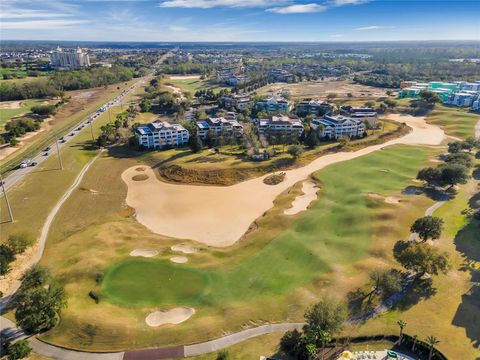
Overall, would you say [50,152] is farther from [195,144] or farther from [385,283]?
[385,283]

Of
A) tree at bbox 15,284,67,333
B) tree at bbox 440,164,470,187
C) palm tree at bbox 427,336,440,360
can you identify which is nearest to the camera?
palm tree at bbox 427,336,440,360

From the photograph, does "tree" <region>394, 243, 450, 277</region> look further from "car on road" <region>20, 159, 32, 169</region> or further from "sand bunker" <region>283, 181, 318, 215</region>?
"car on road" <region>20, 159, 32, 169</region>

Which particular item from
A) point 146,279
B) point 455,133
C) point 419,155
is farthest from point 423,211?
point 455,133

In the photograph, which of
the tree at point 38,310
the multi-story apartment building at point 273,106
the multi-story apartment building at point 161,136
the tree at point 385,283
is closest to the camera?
the tree at point 38,310

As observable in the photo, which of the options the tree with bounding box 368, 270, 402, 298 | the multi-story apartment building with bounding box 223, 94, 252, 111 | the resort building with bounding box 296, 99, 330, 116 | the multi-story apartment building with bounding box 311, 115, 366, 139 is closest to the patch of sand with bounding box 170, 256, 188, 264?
the tree with bounding box 368, 270, 402, 298

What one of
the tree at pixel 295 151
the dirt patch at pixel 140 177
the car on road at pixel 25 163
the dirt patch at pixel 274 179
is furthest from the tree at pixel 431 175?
the car on road at pixel 25 163

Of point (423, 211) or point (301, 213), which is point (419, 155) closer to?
point (423, 211)

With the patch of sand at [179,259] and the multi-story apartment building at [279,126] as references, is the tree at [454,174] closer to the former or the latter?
the multi-story apartment building at [279,126]
